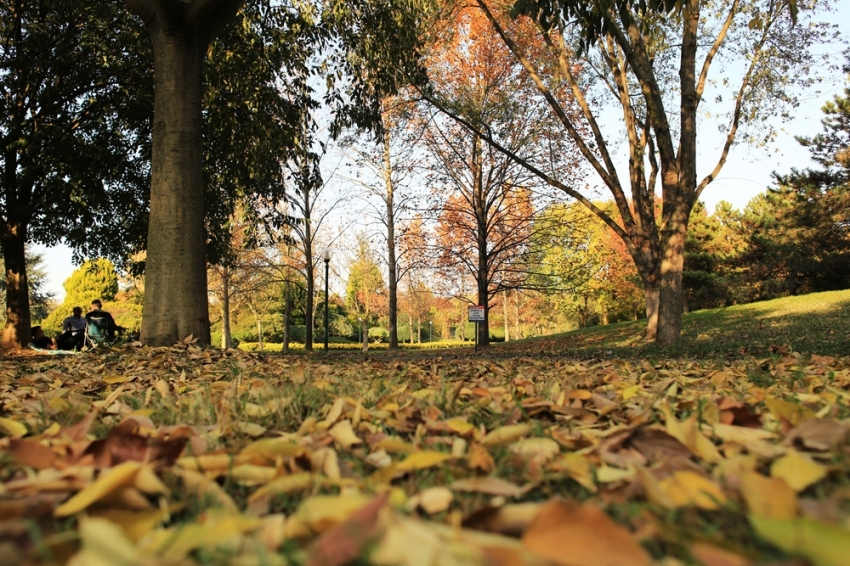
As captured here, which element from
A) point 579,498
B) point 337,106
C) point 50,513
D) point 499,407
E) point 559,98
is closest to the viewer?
point 50,513

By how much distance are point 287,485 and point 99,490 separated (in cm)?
31

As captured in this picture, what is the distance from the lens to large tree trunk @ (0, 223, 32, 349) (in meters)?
14.4

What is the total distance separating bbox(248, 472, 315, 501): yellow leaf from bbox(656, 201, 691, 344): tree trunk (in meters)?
10.4

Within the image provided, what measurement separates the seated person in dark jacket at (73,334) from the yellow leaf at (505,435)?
1236 centimetres

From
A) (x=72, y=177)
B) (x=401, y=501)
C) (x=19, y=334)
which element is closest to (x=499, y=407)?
(x=401, y=501)

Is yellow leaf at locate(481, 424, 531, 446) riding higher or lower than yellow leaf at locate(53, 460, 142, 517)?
lower

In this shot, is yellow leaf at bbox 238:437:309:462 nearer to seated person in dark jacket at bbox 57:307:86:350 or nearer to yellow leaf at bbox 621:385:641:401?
yellow leaf at bbox 621:385:641:401

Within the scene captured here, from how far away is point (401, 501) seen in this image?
968mm

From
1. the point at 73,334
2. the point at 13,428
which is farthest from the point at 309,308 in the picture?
the point at 13,428

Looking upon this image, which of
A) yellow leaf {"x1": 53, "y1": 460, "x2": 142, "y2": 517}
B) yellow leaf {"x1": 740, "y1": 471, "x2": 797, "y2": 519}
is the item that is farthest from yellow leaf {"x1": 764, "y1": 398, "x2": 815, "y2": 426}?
yellow leaf {"x1": 53, "y1": 460, "x2": 142, "y2": 517}

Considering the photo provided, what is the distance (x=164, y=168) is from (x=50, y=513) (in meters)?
5.83

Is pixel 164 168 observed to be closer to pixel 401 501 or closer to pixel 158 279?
pixel 158 279

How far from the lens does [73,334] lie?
12.2 metres

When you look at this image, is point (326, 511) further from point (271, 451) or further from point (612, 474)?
point (612, 474)
